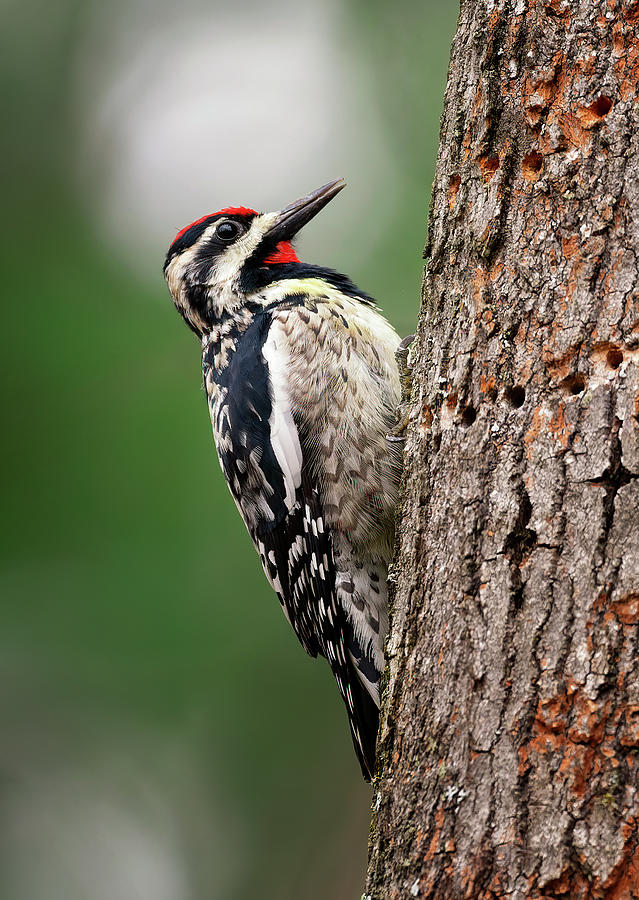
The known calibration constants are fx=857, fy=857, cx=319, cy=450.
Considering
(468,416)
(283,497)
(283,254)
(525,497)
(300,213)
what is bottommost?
(283,497)

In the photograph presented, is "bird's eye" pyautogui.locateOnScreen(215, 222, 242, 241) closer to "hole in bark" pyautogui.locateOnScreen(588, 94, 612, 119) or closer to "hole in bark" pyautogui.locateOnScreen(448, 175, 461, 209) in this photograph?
"hole in bark" pyautogui.locateOnScreen(448, 175, 461, 209)

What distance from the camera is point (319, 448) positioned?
8.61 ft

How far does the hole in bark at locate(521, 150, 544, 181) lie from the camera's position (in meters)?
1.71

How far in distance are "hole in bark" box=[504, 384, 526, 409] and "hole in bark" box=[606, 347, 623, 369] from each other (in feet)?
0.55

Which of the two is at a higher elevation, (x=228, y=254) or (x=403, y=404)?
(x=228, y=254)

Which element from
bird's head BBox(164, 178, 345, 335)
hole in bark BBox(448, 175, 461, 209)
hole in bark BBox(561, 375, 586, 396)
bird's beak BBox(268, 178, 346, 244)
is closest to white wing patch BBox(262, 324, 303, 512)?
bird's head BBox(164, 178, 345, 335)

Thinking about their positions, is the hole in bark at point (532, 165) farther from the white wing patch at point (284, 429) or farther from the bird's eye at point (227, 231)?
the bird's eye at point (227, 231)

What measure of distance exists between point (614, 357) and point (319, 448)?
1215 millimetres

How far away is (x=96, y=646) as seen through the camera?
4.68 metres

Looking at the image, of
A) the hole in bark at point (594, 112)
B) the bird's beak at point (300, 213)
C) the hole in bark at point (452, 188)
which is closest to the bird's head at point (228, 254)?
the bird's beak at point (300, 213)

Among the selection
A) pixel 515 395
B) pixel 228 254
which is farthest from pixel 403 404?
pixel 228 254

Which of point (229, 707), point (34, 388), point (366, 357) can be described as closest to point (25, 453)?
point (34, 388)

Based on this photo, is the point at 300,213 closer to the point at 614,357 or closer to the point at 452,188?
the point at 452,188

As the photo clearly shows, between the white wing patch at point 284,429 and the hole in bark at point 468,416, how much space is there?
961 millimetres
